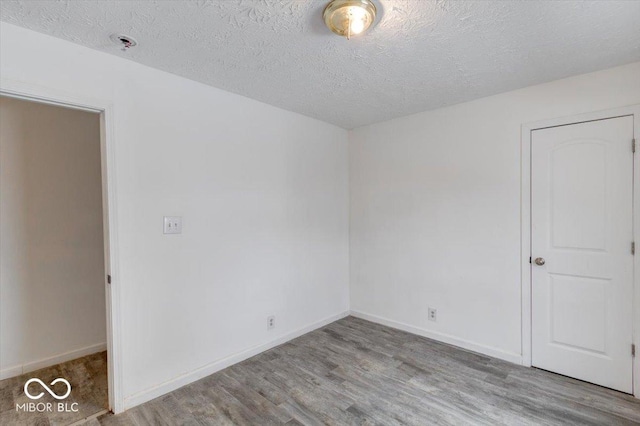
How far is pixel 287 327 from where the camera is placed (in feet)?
10.5

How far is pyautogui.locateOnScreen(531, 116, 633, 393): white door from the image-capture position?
223 centimetres

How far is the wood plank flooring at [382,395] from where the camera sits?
1992 mm

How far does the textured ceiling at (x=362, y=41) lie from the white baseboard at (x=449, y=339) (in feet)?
7.78

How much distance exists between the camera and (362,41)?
187cm

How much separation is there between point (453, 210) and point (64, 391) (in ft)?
12.0

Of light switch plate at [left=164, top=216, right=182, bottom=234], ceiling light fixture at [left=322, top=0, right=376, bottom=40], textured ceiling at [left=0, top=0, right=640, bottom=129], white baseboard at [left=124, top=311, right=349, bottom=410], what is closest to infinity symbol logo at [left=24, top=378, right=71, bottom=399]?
white baseboard at [left=124, top=311, right=349, bottom=410]

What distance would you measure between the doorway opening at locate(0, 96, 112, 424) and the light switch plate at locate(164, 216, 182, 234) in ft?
1.87

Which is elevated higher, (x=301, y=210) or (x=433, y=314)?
(x=301, y=210)

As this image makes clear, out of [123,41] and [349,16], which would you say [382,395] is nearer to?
[349,16]

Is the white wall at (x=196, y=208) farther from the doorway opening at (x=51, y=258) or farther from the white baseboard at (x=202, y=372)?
the doorway opening at (x=51, y=258)

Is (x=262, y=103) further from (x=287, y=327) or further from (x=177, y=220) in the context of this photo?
(x=287, y=327)

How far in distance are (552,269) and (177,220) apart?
10.2 ft

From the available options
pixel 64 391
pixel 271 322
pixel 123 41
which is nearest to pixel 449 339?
pixel 271 322

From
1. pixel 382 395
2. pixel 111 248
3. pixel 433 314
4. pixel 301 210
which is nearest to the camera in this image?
pixel 111 248
